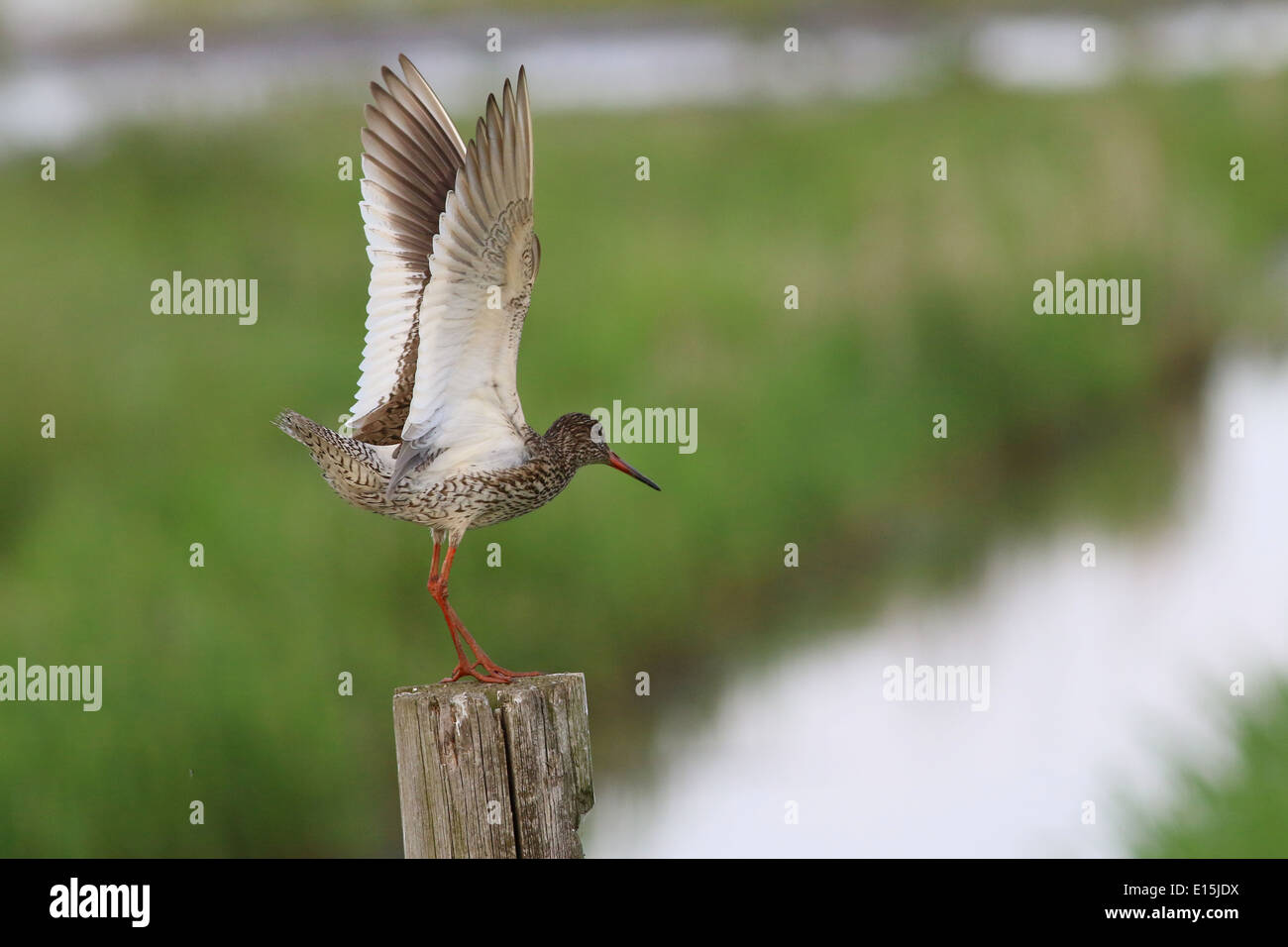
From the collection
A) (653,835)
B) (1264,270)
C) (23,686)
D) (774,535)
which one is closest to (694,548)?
(774,535)

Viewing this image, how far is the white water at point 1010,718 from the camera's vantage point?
9.07 metres

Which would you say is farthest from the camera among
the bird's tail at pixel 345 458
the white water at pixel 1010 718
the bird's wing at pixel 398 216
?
the white water at pixel 1010 718

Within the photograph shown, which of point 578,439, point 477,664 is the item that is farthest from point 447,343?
point 477,664

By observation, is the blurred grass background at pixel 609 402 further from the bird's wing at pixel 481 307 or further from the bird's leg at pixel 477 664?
the bird's wing at pixel 481 307

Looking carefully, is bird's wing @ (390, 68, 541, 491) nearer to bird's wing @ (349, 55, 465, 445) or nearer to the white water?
bird's wing @ (349, 55, 465, 445)

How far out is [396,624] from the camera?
9.11m

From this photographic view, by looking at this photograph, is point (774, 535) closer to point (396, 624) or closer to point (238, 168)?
point (396, 624)

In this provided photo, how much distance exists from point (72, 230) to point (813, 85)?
943 cm

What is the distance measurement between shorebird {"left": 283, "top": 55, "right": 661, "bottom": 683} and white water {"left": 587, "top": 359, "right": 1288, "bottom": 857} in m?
3.54

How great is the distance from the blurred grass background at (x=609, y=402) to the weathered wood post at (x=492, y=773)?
3.60 metres

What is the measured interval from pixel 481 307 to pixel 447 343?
17 cm

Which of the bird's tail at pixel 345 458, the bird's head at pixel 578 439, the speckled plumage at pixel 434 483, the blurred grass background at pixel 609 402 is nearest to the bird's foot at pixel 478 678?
the speckled plumage at pixel 434 483

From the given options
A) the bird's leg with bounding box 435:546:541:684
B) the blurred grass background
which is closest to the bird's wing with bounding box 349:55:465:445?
the bird's leg with bounding box 435:546:541:684

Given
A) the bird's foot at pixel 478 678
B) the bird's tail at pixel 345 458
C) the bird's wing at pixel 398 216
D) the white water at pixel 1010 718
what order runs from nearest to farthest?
1. the bird's foot at pixel 478 678
2. the bird's tail at pixel 345 458
3. the bird's wing at pixel 398 216
4. the white water at pixel 1010 718
